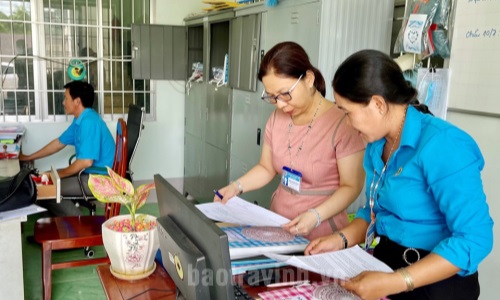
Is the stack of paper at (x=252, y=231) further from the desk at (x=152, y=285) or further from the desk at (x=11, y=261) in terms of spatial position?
the desk at (x=11, y=261)

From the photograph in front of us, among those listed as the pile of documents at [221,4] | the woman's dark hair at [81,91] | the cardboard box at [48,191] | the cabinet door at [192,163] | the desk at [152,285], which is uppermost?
the pile of documents at [221,4]

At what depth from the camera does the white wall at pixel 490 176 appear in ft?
5.46

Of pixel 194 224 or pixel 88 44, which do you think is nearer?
pixel 194 224

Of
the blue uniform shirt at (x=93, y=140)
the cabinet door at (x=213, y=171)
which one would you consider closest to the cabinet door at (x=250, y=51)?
the cabinet door at (x=213, y=171)

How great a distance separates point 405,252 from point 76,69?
3.91 m

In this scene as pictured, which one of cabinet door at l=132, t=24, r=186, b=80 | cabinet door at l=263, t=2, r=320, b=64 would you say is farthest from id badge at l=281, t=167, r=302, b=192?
cabinet door at l=132, t=24, r=186, b=80

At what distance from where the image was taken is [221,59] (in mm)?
4293

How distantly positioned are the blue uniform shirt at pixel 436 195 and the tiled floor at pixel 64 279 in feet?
7.03

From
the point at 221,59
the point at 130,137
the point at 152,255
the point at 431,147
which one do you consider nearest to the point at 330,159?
the point at 431,147

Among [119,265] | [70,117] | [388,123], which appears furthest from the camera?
[70,117]

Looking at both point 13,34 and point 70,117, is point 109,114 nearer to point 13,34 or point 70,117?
point 70,117

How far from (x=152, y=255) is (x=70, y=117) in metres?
3.46

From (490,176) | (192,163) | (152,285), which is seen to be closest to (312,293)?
(152,285)

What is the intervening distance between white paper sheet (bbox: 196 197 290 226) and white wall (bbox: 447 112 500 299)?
85 centimetres
